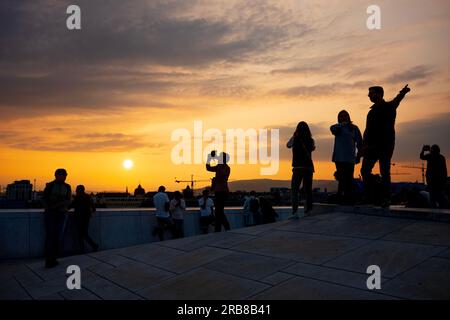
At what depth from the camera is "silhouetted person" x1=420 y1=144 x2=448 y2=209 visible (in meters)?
9.77

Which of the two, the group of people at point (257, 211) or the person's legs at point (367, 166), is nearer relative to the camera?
the person's legs at point (367, 166)

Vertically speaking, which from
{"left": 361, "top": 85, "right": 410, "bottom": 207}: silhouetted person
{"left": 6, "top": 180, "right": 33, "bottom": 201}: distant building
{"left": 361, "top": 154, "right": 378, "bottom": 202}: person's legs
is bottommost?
{"left": 6, "top": 180, "right": 33, "bottom": 201}: distant building

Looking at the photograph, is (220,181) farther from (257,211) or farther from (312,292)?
(312,292)

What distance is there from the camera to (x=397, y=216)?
730cm

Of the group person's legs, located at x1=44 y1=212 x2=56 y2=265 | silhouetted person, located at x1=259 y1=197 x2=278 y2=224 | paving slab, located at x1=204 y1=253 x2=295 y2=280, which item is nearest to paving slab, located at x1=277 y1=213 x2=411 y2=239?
paving slab, located at x1=204 y1=253 x2=295 y2=280

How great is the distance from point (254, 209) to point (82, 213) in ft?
19.1

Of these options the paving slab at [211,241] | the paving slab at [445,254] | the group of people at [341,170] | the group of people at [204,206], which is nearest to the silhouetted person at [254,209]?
the group of people at [204,206]

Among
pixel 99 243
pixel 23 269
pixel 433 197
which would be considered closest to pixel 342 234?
pixel 433 197

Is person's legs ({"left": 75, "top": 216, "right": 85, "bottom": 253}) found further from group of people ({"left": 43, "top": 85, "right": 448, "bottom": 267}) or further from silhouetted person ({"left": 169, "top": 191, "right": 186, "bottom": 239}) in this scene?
silhouetted person ({"left": 169, "top": 191, "right": 186, "bottom": 239})

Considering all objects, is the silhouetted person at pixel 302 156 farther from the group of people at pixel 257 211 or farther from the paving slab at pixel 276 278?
the group of people at pixel 257 211

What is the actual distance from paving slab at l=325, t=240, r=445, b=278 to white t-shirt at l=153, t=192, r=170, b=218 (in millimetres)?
6808

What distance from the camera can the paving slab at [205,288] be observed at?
487 cm

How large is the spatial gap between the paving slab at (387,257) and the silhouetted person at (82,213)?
7.21 metres
